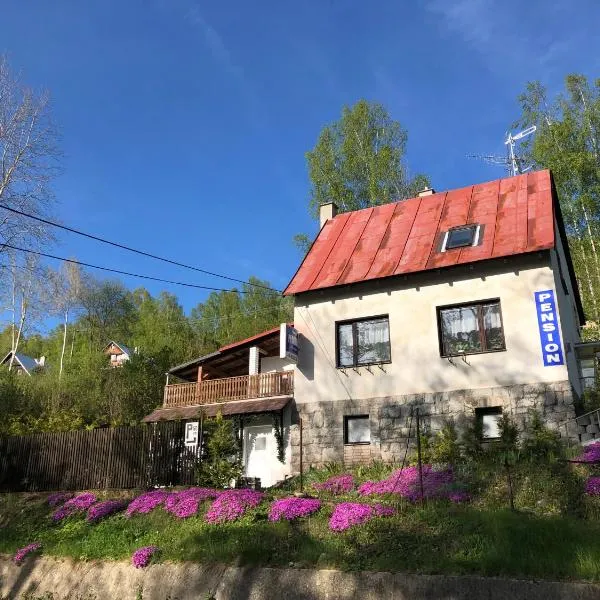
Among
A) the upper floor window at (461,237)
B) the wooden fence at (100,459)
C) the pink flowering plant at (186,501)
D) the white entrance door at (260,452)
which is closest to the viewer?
the pink flowering plant at (186,501)

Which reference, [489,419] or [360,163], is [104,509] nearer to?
[489,419]

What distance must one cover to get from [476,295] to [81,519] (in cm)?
1165

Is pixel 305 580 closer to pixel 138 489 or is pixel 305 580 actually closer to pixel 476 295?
pixel 138 489

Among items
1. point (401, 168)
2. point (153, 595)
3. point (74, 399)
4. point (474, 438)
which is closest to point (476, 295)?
point (474, 438)

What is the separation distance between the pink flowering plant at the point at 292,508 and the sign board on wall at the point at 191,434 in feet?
15.0

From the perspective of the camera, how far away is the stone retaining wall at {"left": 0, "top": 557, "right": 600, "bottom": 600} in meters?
7.56

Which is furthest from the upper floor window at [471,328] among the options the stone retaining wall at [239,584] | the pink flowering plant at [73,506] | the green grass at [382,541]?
the pink flowering plant at [73,506]

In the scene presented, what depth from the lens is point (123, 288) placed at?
5675 centimetres

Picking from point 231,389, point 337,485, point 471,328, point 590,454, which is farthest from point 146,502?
point 590,454

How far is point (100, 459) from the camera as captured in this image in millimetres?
16875

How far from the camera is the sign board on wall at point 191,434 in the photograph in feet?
52.6

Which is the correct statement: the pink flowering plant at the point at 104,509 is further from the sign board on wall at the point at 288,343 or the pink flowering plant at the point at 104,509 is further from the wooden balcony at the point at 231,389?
the wooden balcony at the point at 231,389

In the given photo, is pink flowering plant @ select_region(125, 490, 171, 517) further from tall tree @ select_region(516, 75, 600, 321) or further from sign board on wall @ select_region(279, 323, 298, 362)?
tall tree @ select_region(516, 75, 600, 321)

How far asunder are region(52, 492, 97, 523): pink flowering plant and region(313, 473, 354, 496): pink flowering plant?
225 inches
